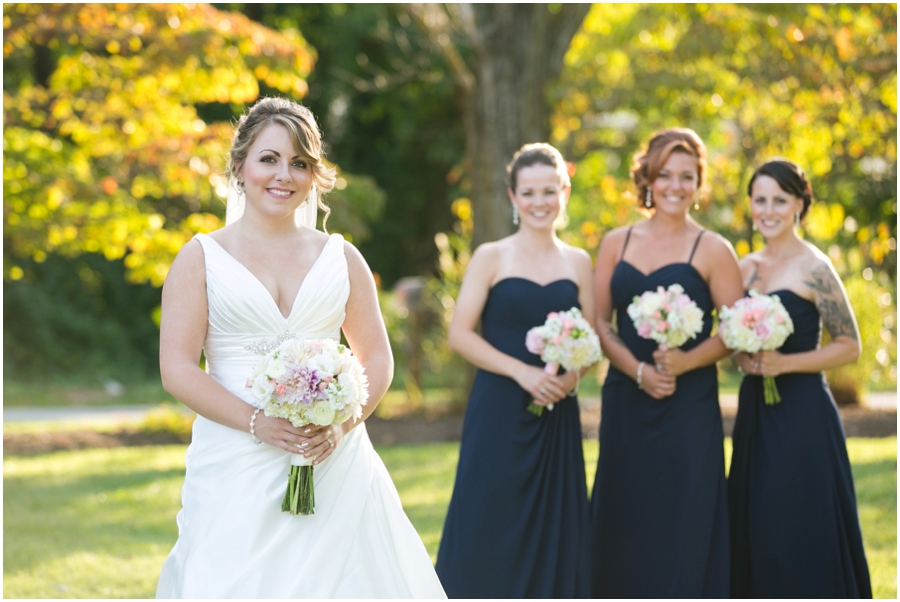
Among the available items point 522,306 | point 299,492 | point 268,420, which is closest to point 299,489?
point 299,492

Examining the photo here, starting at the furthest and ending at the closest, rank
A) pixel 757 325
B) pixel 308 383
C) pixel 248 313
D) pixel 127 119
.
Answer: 1. pixel 127 119
2. pixel 757 325
3. pixel 248 313
4. pixel 308 383

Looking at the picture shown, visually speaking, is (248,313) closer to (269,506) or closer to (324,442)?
(324,442)

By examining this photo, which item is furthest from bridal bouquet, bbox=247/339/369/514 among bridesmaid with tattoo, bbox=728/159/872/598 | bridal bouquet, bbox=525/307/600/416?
bridesmaid with tattoo, bbox=728/159/872/598

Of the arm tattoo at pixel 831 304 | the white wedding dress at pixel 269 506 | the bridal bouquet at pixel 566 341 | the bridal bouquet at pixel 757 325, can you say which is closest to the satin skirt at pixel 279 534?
the white wedding dress at pixel 269 506

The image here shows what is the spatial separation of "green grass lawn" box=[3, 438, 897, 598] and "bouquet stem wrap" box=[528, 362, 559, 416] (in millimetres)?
2219

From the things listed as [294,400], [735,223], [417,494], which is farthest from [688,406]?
[735,223]

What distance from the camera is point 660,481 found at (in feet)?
16.9

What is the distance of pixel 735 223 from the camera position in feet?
52.5

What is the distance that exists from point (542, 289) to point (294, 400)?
218 cm

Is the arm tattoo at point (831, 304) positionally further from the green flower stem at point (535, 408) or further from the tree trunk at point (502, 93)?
the tree trunk at point (502, 93)

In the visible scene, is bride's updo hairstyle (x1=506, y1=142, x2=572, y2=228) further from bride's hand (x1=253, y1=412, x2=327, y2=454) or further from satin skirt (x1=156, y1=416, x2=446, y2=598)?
bride's hand (x1=253, y1=412, x2=327, y2=454)

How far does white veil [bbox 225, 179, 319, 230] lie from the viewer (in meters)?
3.98

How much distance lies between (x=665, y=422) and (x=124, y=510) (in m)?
5.47

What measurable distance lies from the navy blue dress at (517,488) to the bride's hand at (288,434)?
172 centimetres
